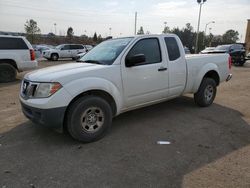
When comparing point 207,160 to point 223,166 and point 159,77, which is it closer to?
point 223,166

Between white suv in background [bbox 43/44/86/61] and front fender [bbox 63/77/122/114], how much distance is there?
2074cm

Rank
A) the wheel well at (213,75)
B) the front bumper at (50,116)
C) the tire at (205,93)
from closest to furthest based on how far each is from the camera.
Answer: the front bumper at (50,116)
the tire at (205,93)
the wheel well at (213,75)

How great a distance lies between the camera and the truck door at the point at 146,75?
4371 millimetres

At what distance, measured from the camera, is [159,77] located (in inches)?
189

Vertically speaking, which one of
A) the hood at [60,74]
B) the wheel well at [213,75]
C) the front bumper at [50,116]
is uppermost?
the hood at [60,74]

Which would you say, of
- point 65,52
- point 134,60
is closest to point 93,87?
point 134,60

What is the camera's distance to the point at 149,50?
4.77m

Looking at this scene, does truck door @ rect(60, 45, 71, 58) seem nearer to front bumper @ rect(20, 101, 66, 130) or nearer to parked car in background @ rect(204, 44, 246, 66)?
parked car in background @ rect(204, 44, 246, 66)

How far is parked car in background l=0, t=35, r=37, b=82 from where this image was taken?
993 cm

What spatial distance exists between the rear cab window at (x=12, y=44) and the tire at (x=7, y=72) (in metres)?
0.76

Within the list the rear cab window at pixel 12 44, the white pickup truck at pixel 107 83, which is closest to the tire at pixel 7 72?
the rear cab window at pixel 12 44

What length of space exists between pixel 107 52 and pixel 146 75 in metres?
0.92

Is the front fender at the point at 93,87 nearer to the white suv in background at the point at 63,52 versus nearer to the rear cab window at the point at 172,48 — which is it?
the rear cab window at the point at 172,48

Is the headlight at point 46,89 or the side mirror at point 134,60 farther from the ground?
the side mirror at point 134,60
